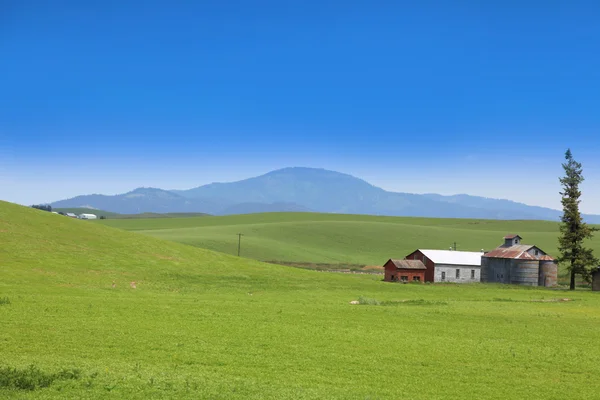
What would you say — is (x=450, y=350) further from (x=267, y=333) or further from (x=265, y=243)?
→ (x=265, y=243)

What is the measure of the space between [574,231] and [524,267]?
11.3 metres

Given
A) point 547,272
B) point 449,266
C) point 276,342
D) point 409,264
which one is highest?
point 547,272

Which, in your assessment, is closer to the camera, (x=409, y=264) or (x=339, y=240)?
(x=409, y=264)

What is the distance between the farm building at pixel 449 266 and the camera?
342 ft

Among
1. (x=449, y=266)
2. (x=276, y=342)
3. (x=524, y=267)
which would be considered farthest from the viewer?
(x=449, y=266)

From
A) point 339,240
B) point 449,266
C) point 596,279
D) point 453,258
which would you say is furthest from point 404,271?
point 339,240

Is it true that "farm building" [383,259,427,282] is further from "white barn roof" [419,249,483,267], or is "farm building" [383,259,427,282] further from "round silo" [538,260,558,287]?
"round silo" [538,260,558,287]

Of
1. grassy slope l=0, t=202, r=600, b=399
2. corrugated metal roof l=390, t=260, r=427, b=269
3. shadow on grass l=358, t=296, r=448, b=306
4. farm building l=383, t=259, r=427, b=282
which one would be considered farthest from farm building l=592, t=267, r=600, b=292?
shadow on grass l=358, t=296, r=448, b=306

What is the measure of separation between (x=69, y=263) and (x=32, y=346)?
42094mm

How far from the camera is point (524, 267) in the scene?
327 ft

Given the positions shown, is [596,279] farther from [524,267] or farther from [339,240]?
[339,240]

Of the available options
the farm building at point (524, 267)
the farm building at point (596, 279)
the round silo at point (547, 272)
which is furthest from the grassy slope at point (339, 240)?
the farm building at point (596, 279)

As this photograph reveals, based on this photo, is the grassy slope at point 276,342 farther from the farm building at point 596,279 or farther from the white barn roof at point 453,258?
the white barn roof at point 453,258

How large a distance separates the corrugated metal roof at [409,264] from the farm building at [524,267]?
45.0ft
